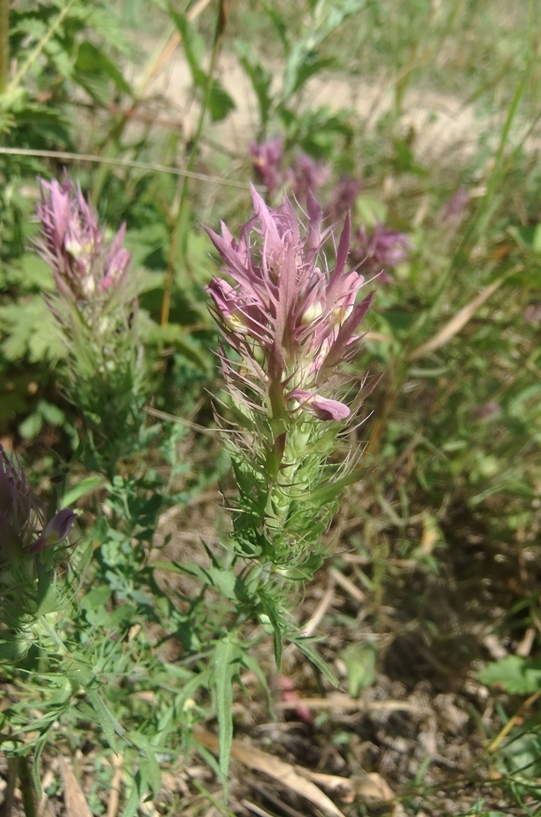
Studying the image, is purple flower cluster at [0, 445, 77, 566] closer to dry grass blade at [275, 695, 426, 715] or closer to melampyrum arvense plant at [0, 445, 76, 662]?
melampyrum arvense plant at [0, 445, 76, 662]

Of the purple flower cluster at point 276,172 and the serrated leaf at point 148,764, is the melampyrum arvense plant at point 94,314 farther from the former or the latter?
the purple flower cluster at point 276,172

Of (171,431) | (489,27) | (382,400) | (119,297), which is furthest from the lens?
(489,27)

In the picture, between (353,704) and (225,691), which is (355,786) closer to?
(353,704)

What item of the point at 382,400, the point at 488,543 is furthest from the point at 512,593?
the point at 382,400

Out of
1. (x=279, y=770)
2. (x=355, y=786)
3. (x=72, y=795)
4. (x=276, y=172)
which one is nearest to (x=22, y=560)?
(x=72, y=795)

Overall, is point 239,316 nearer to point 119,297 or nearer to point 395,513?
point 119,297

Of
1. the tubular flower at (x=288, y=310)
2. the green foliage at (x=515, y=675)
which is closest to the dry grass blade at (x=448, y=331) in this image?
the green foliage at (x=515, y=675)
